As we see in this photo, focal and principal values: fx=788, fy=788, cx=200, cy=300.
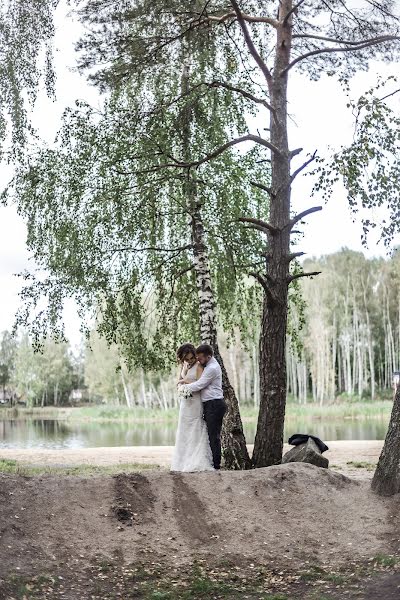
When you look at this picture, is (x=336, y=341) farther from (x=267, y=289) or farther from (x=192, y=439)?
(x=192, y=439)

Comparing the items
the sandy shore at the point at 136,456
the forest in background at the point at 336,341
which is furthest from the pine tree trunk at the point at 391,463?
the forest in background at the point at 336,341

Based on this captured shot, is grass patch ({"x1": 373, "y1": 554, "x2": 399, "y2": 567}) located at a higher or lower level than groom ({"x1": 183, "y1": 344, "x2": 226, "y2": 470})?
lower

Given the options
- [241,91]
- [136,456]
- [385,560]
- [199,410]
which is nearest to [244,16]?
Answer: [241,91]

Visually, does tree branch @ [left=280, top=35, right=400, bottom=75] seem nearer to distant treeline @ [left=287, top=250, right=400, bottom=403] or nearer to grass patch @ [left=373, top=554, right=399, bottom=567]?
grass patch @ [left=373, top=554, right=399, bottom=567]

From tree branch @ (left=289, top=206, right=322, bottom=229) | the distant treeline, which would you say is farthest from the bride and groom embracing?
the distant treeline

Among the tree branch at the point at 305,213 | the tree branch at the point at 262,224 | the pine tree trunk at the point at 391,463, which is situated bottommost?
the pine tree trunk at the point at 391,463

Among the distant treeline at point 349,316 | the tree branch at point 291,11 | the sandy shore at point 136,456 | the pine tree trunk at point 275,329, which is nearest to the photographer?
the pine tree trunk at point 275,329

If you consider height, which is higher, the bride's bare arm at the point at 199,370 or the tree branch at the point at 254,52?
the tree branch at the point at 254,52

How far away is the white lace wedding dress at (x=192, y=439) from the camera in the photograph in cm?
990

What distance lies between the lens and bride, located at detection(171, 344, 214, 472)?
Result: 9.87 m

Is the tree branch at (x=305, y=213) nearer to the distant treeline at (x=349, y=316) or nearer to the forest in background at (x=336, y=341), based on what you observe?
the forest in background at (x=336, y=341)

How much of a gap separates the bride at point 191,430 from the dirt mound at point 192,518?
2.30 feet

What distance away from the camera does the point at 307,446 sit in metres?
11.2

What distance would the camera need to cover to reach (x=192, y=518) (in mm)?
8281
